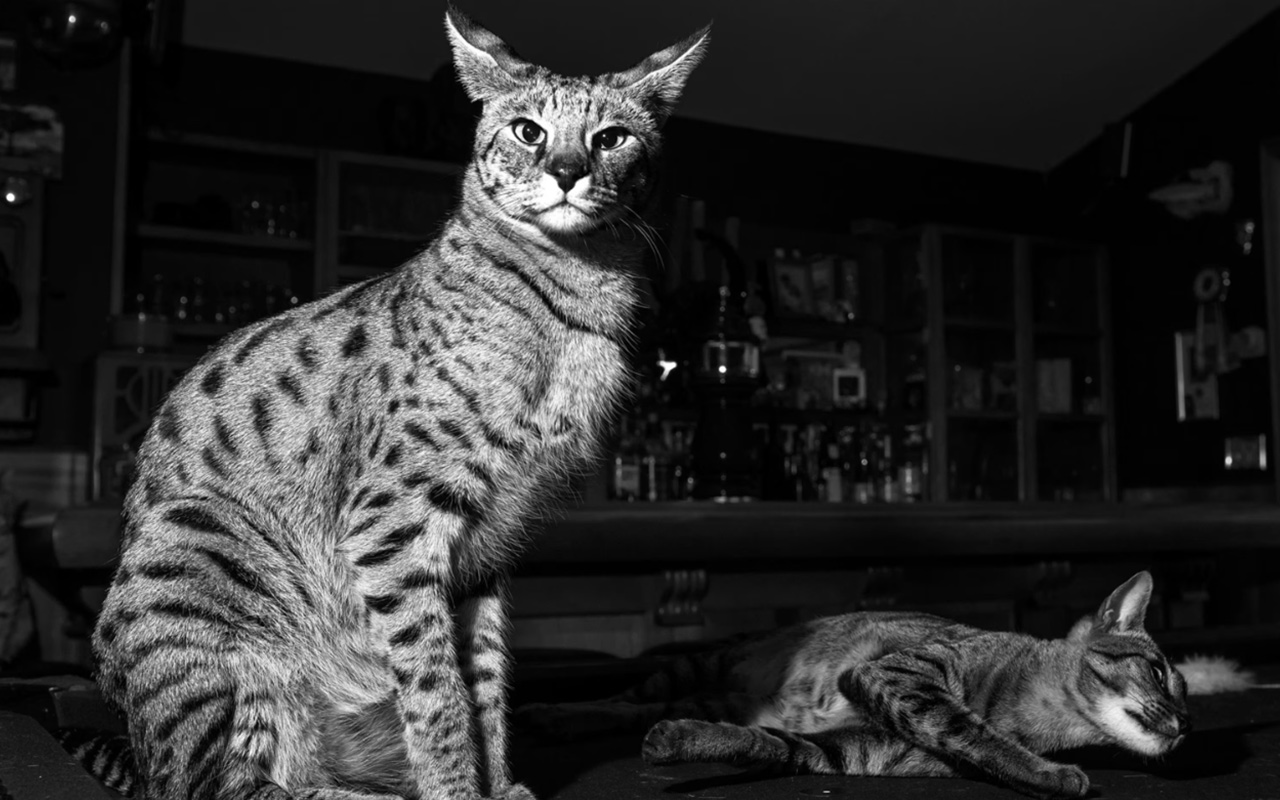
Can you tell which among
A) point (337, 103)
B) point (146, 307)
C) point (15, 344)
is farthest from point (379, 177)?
point (15, 344)

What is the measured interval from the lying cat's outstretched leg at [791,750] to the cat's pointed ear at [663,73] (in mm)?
773

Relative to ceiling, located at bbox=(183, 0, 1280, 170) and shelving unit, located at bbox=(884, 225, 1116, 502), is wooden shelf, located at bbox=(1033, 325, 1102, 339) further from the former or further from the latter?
ceiling, located at bbox=(183, 0, 1280, 170)

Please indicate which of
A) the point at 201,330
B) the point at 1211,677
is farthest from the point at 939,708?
the point at 201,330

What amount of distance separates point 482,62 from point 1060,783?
1.06 meters

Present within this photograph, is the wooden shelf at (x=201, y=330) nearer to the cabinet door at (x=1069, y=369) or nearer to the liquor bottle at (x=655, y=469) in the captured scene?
the liquor bottle at (x=655, y=469)

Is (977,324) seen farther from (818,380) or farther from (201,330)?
(201,330)

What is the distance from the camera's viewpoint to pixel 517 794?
1.25 m

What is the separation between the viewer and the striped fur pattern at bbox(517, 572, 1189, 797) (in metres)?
1.32

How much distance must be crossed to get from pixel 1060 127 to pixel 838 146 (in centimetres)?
144

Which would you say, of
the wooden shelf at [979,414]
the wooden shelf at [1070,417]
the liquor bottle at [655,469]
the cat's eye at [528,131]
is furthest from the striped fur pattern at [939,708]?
the wooden shelf at [1070,417]

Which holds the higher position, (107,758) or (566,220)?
(566,220)

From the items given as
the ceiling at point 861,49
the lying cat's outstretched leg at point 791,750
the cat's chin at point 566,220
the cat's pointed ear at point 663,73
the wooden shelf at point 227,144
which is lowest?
the lying cat's outstretched leg at point 791,750

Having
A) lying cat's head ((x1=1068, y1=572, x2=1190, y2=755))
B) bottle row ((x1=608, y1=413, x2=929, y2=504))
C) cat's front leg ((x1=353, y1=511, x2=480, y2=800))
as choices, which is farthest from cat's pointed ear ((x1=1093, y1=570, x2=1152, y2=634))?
bottle row ((x1=608, y1=413, x2=929, y2=504))

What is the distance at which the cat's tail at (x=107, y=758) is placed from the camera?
54.1 inches
